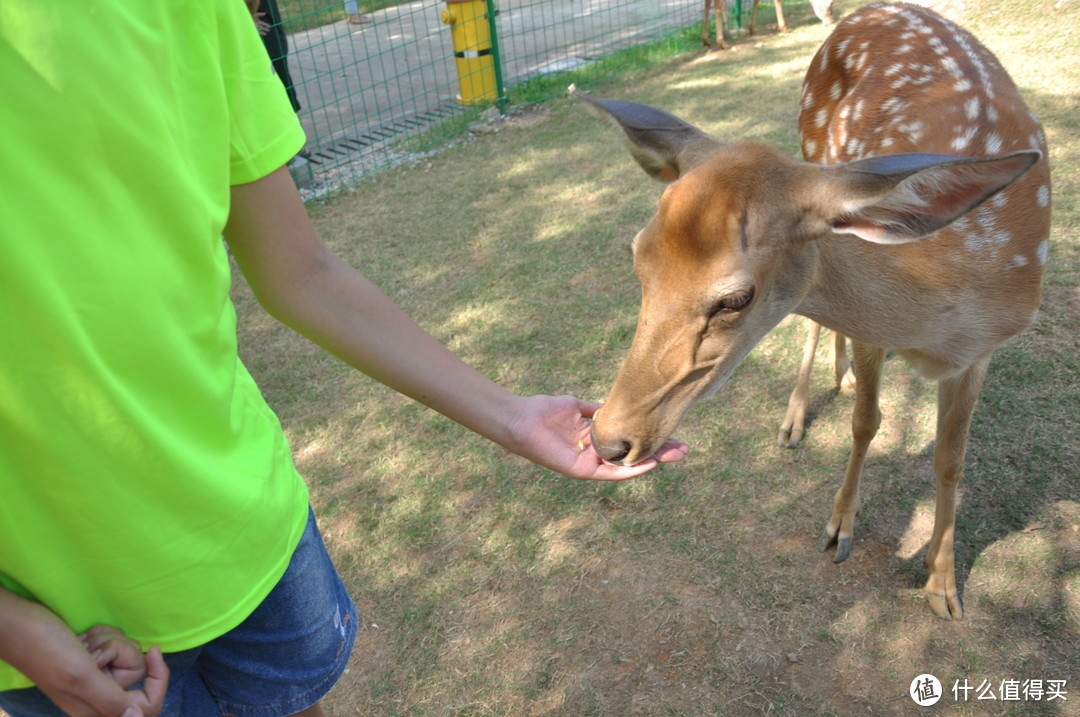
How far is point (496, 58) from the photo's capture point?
716 cm

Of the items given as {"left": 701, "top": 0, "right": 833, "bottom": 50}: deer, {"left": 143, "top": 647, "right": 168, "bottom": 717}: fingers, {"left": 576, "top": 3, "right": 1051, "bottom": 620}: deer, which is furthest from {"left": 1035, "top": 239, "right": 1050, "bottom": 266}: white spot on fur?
{"left": 701, "top": 0, "right": 833, "bottom": 50}: deer

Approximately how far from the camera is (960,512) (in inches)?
113

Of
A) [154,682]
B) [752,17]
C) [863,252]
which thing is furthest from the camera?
[752,17]

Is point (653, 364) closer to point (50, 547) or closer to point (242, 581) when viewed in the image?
point (242, 581)

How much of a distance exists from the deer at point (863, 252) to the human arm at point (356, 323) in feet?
1.14

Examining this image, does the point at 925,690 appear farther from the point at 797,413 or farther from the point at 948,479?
the point at 797,413

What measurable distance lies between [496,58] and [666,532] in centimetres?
552

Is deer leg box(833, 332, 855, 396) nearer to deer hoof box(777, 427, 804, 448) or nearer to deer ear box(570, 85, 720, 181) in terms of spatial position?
deer hoof box(777, 427, 804, 448)

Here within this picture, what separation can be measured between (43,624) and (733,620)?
6.99 ft

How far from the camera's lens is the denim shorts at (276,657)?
1303mm

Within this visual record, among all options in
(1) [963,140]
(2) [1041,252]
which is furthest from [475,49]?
(2) [1041,252]

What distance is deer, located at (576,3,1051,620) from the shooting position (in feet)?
6.07

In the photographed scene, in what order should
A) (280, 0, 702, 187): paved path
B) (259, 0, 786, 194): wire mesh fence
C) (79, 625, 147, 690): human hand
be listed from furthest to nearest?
(280, 0, 702, 187): paved path < (259, 0, 786, 194): wire mesh fence < (79, 625, 147, 690): human hand

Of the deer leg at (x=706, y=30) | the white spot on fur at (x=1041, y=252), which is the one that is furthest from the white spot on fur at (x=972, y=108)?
the deer leg at (x=706, y=30)
